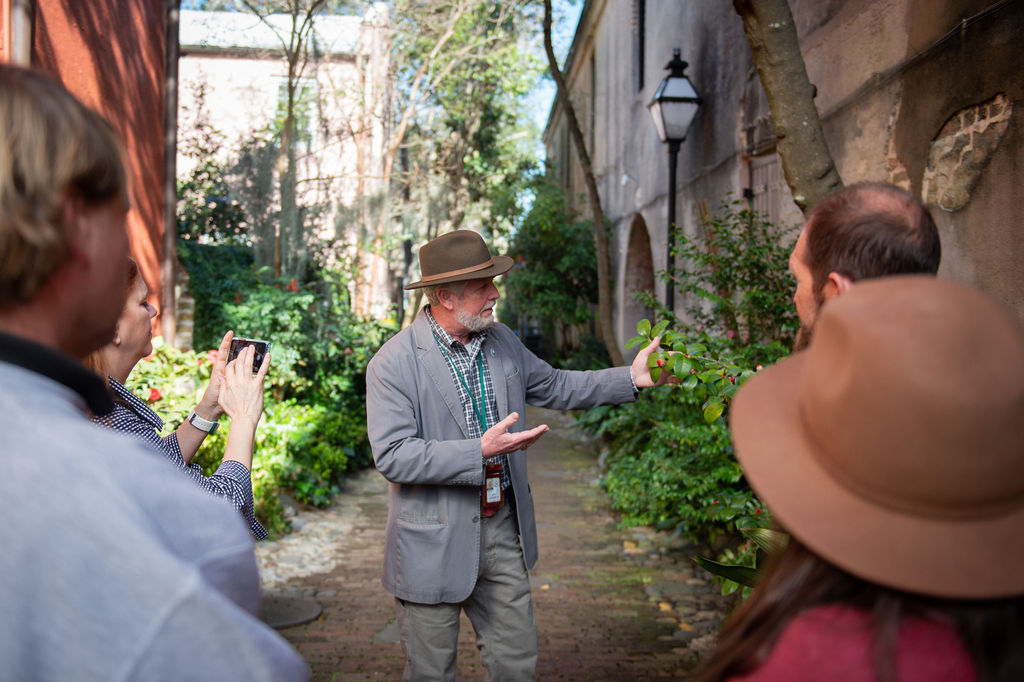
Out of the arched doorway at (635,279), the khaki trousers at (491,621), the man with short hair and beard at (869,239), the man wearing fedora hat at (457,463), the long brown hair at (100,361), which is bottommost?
the khaki trousers at (491,621)

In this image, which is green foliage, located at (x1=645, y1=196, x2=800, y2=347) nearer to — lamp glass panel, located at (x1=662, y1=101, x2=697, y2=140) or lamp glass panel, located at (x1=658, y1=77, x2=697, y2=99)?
lamp glass panel, located at (x1=662, y1=101, x2=697, y2=140)

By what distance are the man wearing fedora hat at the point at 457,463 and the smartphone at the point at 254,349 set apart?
66 cm

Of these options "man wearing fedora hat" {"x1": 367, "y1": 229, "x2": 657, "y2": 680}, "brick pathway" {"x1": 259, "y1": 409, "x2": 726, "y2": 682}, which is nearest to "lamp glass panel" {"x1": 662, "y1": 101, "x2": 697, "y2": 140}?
"brick pathway" {"x1": 259, "y1": 409, "x2": 726, "y2": 682}

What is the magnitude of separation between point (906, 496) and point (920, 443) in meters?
0.08

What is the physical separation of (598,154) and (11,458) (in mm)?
16694

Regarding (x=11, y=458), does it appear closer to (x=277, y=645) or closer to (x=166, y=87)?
(x=277, y=645)

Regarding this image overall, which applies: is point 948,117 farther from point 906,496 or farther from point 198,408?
point 198,408

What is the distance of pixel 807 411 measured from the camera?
1.08 meters

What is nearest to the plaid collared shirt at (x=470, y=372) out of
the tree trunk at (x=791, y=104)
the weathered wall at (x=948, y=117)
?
the tree trunk at (x=791, y=104)

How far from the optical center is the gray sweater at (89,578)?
2.72 ft

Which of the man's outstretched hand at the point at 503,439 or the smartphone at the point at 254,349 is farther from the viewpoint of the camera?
the man's outstretched hand at the point at 503,439

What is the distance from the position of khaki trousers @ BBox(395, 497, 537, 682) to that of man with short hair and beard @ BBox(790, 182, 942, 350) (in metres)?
1.70

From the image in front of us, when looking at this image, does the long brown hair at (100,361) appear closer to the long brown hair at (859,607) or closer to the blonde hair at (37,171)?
the blonde hair at (37,171)

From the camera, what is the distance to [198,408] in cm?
246
